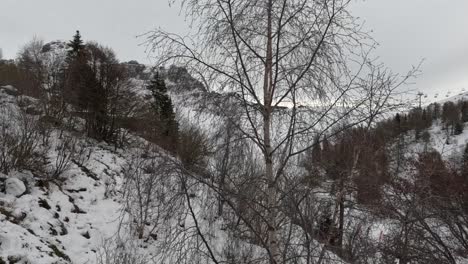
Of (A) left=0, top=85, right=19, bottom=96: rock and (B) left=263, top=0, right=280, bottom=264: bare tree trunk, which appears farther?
(A) left=0, top=85, right=19, bottom=96: rock

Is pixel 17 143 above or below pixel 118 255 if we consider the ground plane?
above

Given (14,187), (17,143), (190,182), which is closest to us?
(190,182)

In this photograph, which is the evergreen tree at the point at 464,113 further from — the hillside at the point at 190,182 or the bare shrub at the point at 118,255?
the bare shrub at the point at 118,255

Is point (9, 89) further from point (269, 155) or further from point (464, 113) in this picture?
point (464, 113)

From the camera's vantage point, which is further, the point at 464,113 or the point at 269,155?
the point at 464,113

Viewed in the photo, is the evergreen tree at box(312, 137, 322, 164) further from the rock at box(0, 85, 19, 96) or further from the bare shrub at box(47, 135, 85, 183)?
the rock at box(0, 85, 19, 96)

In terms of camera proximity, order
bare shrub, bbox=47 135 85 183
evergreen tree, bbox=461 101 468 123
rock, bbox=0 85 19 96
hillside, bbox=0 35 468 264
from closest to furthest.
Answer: hillside, bbox=0 35 468 264, bare shrub, bbox=47 135 85 183, rock, bbox=0 85 19 96, evergreen tree, bbox=461 101 468 123

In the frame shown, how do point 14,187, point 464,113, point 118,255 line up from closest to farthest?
point 118,255, point 14,187, point 464,113

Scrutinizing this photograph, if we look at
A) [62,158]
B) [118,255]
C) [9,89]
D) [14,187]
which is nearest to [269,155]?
[118,255]

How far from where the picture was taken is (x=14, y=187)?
340 inches

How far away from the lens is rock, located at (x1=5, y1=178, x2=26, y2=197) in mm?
8570

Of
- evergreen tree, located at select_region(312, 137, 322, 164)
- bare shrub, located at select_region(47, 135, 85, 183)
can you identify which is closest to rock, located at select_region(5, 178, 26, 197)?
bare shrub, located at select_region(47, 135, 85, 183)

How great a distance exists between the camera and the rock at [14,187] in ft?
28.1

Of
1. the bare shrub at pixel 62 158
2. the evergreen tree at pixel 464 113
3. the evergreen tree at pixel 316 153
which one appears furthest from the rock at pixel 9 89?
the evergreen tree at pixel 464 113
